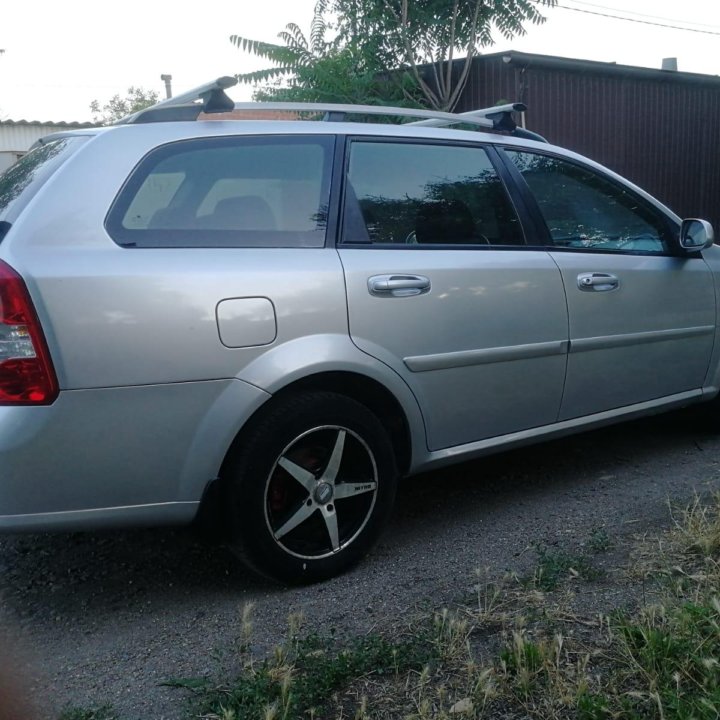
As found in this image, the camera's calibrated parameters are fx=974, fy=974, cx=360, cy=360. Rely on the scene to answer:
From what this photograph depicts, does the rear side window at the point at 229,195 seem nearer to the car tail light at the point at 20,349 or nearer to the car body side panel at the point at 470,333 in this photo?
the car body side panel at the point at 470,333

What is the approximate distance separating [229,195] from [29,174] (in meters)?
0.70

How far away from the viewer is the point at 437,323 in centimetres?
380

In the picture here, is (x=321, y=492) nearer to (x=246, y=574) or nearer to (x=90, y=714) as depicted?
(x=246, y=574)

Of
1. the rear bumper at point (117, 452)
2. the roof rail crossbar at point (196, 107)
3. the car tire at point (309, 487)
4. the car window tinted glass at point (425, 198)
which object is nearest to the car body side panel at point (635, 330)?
the car window tinted glass at point (425, 198)

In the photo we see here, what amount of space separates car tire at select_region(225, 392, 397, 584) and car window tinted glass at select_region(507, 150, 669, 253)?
1491 millimetres

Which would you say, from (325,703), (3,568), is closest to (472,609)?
(325,703)

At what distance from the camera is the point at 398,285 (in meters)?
3.69

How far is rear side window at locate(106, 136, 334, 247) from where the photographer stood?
3277mm

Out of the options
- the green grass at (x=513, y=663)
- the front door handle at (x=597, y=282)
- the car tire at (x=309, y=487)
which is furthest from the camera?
the front door handle at (x=597, y=282)

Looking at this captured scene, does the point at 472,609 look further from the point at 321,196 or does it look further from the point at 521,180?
the point at 521,180

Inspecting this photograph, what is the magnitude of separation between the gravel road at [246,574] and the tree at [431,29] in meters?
7.29

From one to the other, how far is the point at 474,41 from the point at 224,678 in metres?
10.0

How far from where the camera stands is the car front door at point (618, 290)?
4.42 metres

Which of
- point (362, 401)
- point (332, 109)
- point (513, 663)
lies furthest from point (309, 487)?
point (332, 109)
